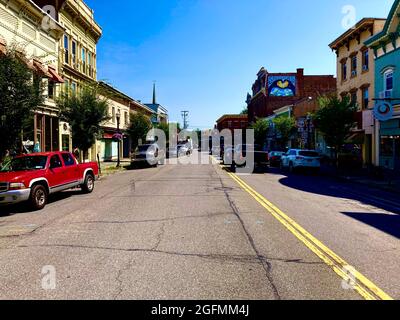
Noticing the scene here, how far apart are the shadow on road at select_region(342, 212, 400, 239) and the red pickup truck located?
28.8 ft

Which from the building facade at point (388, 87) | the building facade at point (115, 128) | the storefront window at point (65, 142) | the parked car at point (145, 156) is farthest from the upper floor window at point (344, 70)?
the storefront window at point (65, 142)

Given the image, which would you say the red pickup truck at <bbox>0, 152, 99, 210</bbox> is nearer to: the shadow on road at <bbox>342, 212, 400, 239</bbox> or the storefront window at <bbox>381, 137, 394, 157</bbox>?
the shadow on road at <bbox>342, 212, 400, 239</bbox>

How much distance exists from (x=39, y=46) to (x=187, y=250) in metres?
22.0

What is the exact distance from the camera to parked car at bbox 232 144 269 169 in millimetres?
25188

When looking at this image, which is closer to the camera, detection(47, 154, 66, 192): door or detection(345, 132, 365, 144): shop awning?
detection(47, 154, 66, 192): door

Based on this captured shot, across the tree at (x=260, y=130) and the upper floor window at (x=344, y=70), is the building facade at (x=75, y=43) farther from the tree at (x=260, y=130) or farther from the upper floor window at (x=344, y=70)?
the tree at (x=260, y=130)

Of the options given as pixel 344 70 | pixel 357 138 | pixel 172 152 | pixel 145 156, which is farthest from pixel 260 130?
pixel 145 156

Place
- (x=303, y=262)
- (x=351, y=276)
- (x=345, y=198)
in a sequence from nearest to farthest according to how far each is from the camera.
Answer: (x=351, y=276)
(x=303, y=262)
(x=345, y=198)

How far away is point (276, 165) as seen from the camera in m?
33.4

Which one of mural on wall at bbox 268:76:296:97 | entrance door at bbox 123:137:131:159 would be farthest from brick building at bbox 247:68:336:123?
entrance door at bbox 123:137:131:159

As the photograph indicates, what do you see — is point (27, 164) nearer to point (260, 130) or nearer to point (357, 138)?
point (357, 138)
